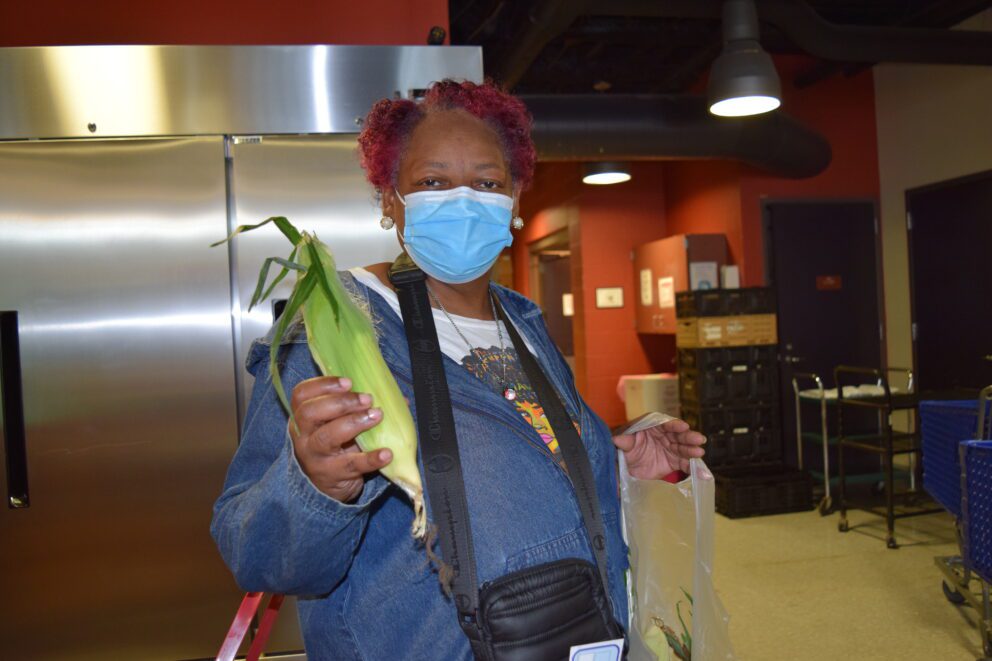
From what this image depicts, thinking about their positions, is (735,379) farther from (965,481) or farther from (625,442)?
(625,442)

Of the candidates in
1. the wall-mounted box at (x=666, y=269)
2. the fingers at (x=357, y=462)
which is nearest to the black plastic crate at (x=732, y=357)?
the wall-mounted box at (x=666, y=269)

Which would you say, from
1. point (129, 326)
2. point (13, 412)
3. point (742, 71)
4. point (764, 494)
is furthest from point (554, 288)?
point (13, 412)

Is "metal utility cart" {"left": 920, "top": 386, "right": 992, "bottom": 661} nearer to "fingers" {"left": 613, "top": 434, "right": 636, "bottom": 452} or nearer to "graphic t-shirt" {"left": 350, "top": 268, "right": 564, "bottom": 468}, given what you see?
"fingers" {"left": 613, "top": 434, "right": 636, "bottom": 452}

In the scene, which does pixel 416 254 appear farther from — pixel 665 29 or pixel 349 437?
pixel 665 29

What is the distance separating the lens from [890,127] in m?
6.65

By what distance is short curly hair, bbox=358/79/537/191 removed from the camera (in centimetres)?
127

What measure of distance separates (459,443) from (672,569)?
59cm

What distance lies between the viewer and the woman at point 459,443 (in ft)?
2.73

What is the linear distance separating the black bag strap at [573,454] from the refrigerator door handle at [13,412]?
2.06 metres

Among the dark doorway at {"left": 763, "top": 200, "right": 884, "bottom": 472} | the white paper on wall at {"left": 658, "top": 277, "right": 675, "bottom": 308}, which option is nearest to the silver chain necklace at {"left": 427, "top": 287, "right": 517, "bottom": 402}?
the dark doorway at {"left": 763, "top": 200, "right": 884, "bottom": 472}

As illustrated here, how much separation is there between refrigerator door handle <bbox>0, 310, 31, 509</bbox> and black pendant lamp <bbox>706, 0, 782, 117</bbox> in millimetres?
3757

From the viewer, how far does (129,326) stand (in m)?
2.48

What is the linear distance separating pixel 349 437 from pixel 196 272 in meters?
2.00

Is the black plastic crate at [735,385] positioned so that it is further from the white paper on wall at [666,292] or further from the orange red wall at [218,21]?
the orange red wall at [218,21]
